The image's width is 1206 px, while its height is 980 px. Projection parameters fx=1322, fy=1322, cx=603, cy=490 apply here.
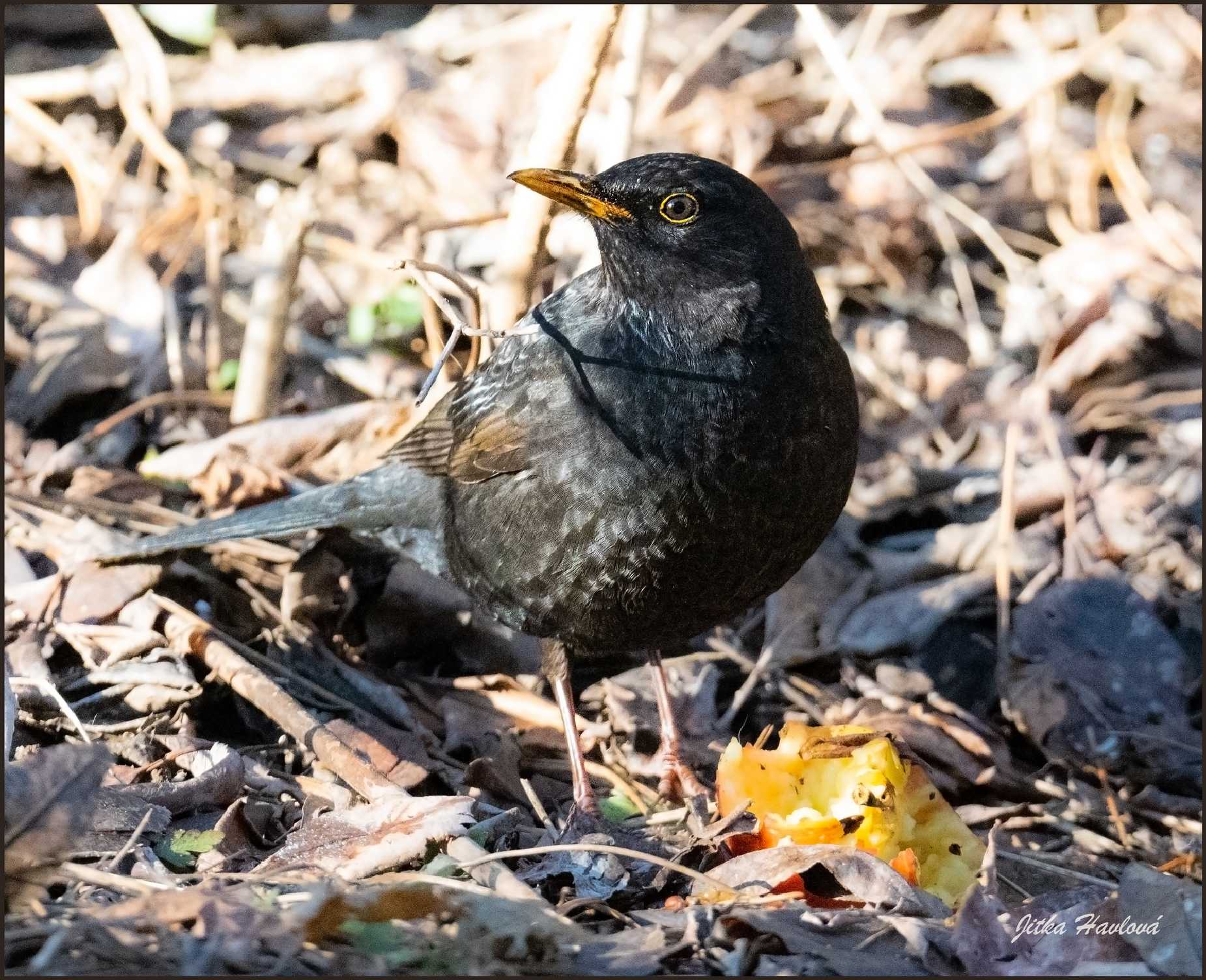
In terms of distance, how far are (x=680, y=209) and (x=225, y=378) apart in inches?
138

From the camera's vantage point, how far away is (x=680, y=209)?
4.78 metres

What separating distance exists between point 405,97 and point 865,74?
10.8 feet

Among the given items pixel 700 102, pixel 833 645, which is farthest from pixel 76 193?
→ pixel 833 645

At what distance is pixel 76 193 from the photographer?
8.41 metres

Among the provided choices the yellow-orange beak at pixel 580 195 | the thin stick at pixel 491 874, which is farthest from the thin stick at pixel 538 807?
the yellow-orange beak at pixel 580 195

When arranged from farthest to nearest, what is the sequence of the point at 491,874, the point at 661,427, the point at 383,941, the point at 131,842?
the point at 661,427, the point at 491,874, the point at 131,842, the point at 383,941

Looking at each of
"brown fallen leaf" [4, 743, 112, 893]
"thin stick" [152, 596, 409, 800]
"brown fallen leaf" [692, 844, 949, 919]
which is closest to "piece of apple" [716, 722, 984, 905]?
"brown fallen leaf" [692, 844, 949, 919]

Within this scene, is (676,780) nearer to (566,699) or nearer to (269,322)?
(566,699)

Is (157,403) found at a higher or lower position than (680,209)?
lower

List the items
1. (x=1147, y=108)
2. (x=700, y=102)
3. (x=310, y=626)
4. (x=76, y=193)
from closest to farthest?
(x=310, y=626)
(x=76, y=193)
(x=700, y=102)
(x=1147, y=108)

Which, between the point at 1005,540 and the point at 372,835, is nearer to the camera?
the point at 372,835

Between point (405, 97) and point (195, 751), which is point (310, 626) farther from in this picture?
point (405, 97)

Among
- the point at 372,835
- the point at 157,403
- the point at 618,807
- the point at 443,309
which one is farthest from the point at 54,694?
the point at 157,403

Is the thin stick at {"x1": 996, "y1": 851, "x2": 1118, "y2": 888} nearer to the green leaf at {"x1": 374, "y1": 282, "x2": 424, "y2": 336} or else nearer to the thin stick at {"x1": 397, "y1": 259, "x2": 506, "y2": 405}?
the thin stick at {"x1": 397, "y1": 259, "x2": 506, "y2": 405}
